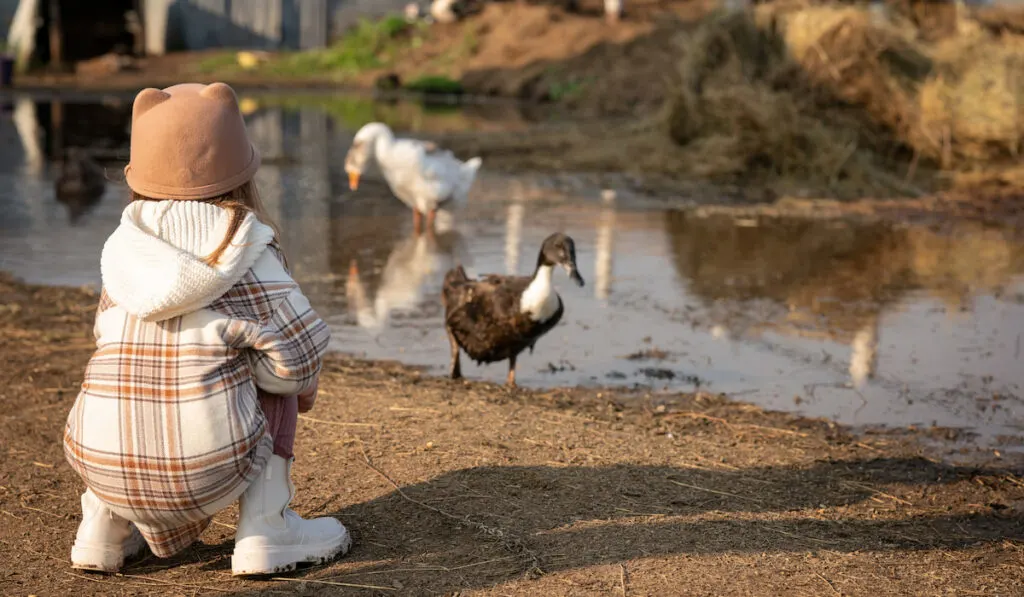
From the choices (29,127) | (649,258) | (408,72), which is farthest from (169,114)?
(408,72)

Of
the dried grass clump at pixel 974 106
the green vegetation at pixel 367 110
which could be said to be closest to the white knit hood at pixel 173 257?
the dried grass clump at pixel 974 106

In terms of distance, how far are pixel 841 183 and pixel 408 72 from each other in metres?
19.9

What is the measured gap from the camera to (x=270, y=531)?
143 inches

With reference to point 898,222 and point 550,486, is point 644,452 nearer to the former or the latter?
point 550,486

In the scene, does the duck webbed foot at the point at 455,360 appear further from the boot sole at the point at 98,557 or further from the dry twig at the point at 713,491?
the boot sole at the point at 98,557

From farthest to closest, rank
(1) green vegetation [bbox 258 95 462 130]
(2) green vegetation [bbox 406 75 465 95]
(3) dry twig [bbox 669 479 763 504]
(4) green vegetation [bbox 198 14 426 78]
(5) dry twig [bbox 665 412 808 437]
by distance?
(4) green vegetation [bbox 198 14 426 78]
(2) green vegetation [bbox 406 75 465 95]
(1) green vegetation [bbox 258 95 462 130]
(5) dry twig [bbox 665 412 808 437]
(3) dry twig [bbox 669 479 763 504]

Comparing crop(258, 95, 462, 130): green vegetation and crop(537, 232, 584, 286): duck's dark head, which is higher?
crop(258, 95, 462, 130): green vegetation

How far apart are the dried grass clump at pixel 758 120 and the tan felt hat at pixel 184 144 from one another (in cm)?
1045

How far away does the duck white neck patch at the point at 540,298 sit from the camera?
6.13 m

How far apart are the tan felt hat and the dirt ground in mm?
1258

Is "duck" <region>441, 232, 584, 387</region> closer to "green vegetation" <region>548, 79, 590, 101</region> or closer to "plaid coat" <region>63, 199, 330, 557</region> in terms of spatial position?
"plaid coat" <region>63, 199, 330, 557</region>

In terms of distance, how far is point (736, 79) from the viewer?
46.4 ft

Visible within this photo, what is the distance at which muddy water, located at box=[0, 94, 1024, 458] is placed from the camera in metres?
6.45

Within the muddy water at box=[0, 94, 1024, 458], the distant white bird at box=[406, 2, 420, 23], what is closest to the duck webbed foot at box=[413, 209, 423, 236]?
the muddy water at box=[0, 94, 1024, 458]
